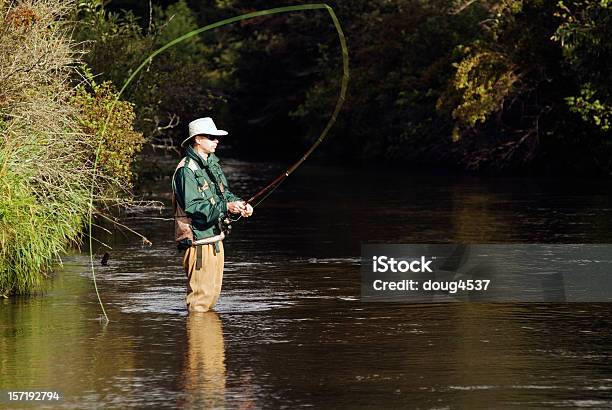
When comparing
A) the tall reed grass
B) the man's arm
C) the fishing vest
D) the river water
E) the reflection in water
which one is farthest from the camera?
the tall reed grass

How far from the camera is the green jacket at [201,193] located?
1327cm

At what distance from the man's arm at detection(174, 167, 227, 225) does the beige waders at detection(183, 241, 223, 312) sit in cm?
28

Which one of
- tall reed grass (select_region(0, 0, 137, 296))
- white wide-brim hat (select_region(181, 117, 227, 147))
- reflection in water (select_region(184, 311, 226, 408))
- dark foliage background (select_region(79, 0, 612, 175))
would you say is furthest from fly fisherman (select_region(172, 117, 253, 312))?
dark foliage background (select_region(79, 0, 612, 175))

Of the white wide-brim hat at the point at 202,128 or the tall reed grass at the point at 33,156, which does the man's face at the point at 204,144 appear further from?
the tall reed grass at the point at 33,156

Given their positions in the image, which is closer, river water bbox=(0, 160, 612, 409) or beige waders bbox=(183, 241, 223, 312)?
river water bbox=(0, 160, 612, 409)

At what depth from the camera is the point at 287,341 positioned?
12.2 metres

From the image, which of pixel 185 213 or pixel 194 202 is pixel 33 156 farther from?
pixel 194 202

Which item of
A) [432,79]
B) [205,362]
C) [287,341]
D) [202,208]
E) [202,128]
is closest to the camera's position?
[205,362]

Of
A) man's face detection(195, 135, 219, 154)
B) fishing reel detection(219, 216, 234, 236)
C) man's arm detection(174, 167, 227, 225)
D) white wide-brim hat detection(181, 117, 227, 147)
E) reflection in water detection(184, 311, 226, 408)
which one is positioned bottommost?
reflection in water detection(184, 311, 226, 408)

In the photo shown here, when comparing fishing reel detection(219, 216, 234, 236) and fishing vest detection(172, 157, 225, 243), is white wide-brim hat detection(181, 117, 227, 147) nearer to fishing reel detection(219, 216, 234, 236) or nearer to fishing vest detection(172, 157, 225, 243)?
fishing vest detection(172, 157, 225, 243)

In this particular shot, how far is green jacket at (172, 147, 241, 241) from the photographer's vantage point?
1327 cm

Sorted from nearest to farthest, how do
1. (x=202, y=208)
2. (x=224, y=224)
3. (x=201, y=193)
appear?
(x=202, y=208) < (x=201, y=193) < (x=224, y=224)

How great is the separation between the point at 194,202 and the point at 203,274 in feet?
2.14

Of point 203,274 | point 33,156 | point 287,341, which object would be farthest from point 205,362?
point 33,156
